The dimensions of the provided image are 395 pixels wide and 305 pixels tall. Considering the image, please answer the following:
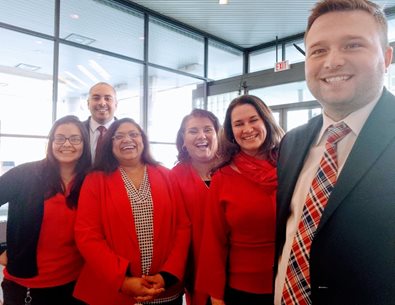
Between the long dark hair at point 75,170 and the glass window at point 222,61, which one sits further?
the glass window at point 222,61

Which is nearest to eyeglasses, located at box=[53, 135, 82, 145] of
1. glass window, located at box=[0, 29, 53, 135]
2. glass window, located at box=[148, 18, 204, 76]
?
glass window, located at box=[0, 29, 53, 135]

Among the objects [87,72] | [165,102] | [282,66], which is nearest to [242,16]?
[282,66]

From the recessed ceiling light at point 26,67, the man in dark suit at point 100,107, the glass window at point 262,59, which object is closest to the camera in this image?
the man in dark suit at point 100,107

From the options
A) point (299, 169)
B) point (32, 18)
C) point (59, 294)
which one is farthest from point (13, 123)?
point (299, 169)

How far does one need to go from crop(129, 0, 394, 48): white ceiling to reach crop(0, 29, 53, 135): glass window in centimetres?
175

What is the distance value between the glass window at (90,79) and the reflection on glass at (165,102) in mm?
276

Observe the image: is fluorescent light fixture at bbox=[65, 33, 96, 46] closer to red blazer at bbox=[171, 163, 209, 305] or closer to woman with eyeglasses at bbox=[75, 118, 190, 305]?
woman with eyeglasses at bbox=[75, 118, 190, 305]

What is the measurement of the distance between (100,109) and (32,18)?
105 inches

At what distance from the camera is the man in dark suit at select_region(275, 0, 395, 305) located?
0.79 m

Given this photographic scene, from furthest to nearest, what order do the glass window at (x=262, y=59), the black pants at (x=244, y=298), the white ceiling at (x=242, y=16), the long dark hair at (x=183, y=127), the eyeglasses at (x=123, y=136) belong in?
1. the glass window at (x=262, y=59)
2. the white ceiling at (x=242, y=16)
3. the long dark hair at (x=183, y=127)
4. the eyeglasses at (x=123, y=136)
5. the black pants at (x=244, y=298)

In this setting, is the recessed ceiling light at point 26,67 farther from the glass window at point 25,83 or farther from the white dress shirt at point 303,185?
the white dress shirt at point 303,185

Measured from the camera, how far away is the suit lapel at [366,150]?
83cm

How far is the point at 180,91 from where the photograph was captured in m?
6.07

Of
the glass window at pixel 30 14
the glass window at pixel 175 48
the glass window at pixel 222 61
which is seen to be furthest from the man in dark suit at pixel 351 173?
the glass window at pixel 222 61
